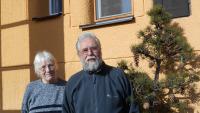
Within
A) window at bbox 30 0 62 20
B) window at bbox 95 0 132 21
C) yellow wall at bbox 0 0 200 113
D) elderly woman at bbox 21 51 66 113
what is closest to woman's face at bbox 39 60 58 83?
elderly woman at bbox 21 51 66 113

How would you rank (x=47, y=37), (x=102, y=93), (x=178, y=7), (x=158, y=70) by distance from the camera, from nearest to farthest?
(x=102, y=93), (x=158, y=70), (x=178, y=7), (x=47, y=37)

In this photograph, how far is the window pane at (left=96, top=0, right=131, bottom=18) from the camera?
20.5ft

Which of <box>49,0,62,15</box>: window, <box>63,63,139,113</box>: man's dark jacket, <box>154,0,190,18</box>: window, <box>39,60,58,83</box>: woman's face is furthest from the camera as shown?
A: <box>49,0,62,15</box>: window

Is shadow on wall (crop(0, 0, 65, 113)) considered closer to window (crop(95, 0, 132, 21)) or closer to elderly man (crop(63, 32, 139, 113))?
window (crop(95, 0, 132, 21))

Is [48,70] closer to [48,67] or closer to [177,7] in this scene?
[48,67]

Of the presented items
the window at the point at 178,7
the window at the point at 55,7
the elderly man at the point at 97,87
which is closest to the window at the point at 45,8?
the window at the point at 55,7

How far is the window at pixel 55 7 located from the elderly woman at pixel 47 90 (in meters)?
2.64

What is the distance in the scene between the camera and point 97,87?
380 cm

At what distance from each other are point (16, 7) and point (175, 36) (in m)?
3.40

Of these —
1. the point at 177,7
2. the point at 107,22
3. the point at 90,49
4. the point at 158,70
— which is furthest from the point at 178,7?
the point at 90,49

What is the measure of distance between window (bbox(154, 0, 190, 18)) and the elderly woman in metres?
1.64

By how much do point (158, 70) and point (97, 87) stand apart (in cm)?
154

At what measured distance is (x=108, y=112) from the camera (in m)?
3.72

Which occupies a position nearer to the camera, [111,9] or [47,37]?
[111,9]
